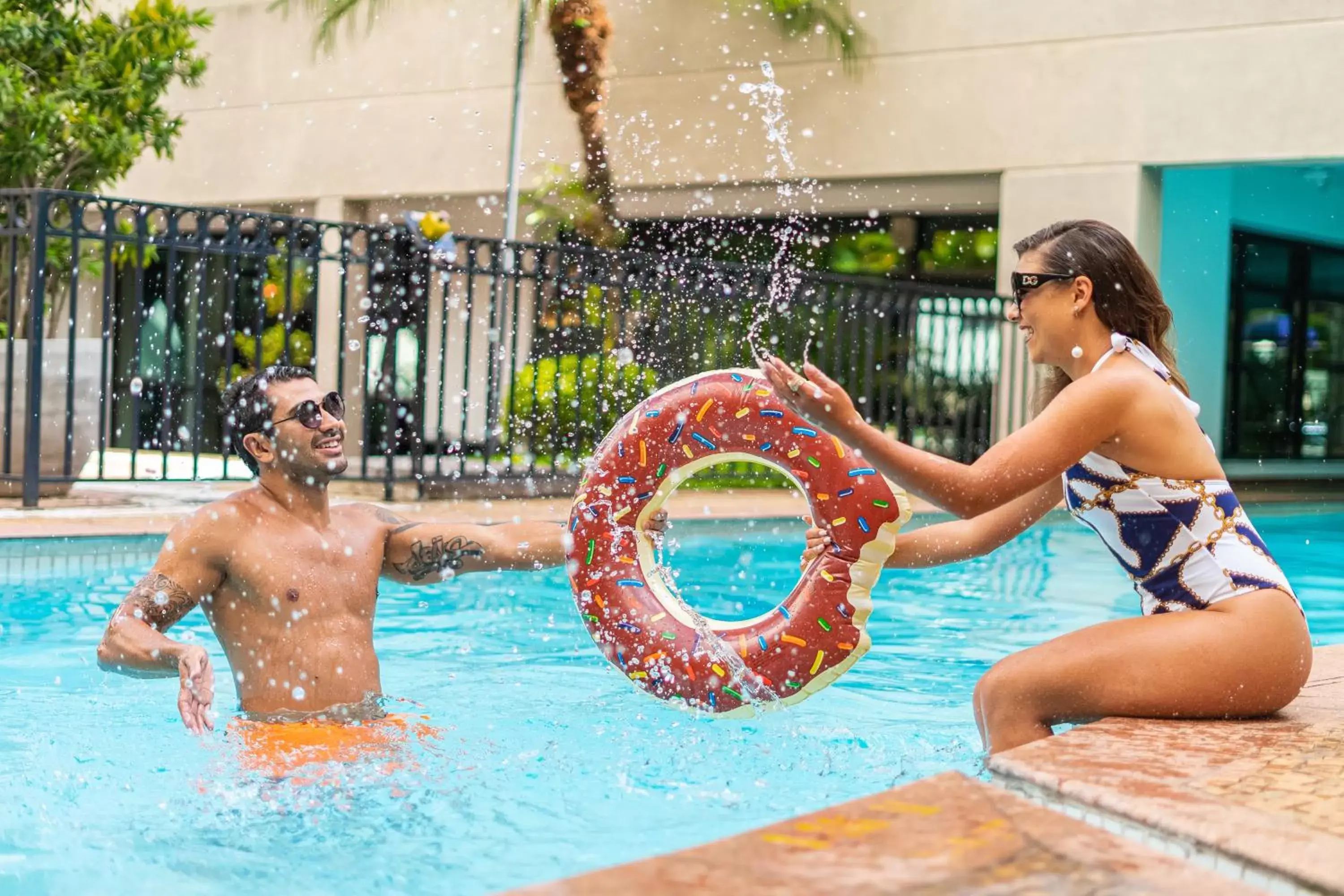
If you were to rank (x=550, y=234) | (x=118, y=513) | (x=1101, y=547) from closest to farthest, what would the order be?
(x=118, y=513) < (x=1101, y=547) < (x=550, y=234)

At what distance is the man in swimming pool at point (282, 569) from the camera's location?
3594 millimetres

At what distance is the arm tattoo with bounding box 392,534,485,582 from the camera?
3938mm

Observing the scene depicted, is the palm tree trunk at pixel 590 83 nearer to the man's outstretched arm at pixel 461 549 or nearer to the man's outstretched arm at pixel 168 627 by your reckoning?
the man's outstretched arm at pixel 461 549

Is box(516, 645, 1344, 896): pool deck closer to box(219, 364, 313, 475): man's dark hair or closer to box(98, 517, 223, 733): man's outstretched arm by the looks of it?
box(98, 517, 223, 733): man's outstretched arm

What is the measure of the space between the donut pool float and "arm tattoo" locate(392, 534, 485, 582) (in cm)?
28

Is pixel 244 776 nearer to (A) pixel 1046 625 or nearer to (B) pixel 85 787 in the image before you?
(B) pixel 85 787

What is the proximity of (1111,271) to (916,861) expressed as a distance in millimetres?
1691

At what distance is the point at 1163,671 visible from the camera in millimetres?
3123

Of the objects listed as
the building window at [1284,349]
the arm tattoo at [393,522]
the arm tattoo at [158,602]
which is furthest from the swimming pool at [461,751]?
the building window at [1284,349]

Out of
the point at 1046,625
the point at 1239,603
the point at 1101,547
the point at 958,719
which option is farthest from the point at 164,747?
the point at 1101,547

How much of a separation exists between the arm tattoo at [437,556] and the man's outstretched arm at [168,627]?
1.69 feet

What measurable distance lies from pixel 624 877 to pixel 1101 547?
27.9ft

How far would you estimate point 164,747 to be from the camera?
13.5 feet

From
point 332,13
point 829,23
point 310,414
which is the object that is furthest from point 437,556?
point 332,13
